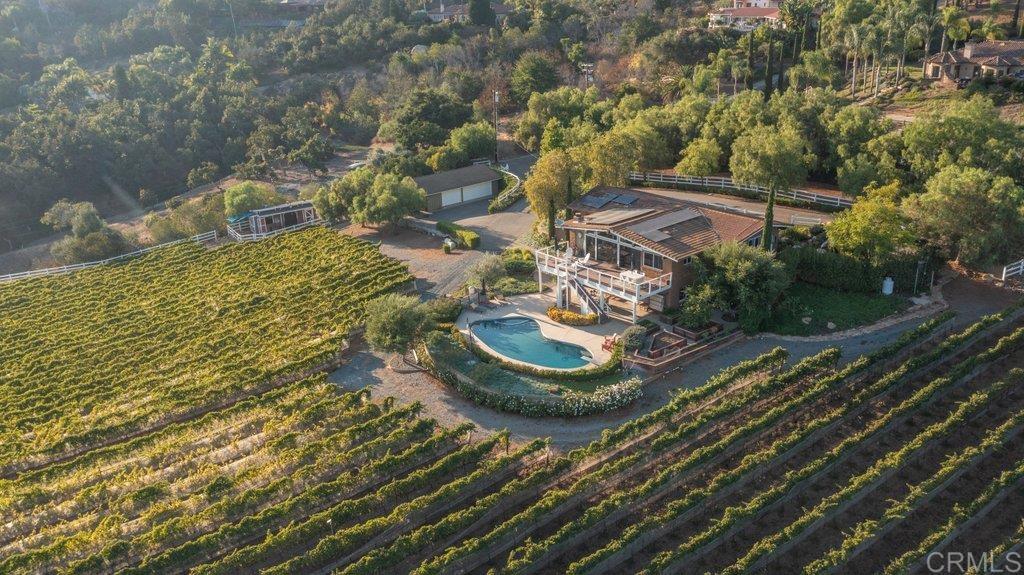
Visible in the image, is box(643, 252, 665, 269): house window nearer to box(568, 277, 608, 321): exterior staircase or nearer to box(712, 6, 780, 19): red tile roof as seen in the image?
box(568, 277, 608, 321): exterior staircase

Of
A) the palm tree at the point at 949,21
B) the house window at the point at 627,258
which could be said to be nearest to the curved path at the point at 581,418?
the house window at the point at 627,258

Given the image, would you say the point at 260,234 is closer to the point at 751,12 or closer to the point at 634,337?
the point at 634,337

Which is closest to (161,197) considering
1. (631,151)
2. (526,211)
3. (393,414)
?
(526,211)

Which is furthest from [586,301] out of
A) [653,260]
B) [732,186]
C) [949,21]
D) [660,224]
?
[949,21]

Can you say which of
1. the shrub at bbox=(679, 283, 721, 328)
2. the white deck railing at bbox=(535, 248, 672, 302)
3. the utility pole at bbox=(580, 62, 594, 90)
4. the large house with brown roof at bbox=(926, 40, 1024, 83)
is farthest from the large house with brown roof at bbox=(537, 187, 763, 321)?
the utility pole at bbox=(580, 62, 594, 90)

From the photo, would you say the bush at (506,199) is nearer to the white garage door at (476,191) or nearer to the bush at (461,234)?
the white garage door at (476,191)
